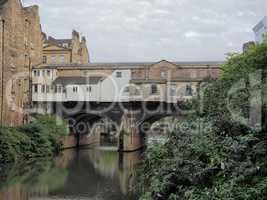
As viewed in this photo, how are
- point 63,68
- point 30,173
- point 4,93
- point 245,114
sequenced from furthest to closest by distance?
point 63,68, point 4,93, point 30,173, point 245,114

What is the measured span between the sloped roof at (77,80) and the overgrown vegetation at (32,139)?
5.54 metres

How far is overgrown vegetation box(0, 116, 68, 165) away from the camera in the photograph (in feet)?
97.7

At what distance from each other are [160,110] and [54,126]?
34.9 ft

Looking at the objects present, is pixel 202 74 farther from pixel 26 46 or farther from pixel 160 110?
pixel 26 46

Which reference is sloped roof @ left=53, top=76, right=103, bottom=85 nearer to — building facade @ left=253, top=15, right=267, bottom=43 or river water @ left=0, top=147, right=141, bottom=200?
river water @ left=0, top=147, right=141, bottom=200

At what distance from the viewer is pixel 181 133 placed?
12.5m

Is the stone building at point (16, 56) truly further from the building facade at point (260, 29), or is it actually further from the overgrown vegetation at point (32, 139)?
the building facade at point (260, 29)

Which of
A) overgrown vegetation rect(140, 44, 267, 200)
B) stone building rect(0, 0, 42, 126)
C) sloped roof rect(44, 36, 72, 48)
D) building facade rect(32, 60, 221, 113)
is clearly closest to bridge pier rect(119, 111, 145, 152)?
building facade rect(32, 60, 221, 113)

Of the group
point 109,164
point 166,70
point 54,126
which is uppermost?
point 166,70

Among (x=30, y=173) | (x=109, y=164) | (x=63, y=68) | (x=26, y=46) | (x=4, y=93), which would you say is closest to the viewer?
(x=30, y=173)

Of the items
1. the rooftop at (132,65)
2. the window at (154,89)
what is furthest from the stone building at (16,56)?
the window at (154,89)

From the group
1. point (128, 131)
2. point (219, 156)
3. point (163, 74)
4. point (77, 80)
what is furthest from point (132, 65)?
point (219, 156)

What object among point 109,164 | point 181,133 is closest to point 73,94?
point 109,164

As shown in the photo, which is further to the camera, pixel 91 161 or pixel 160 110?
pixel 160 110
